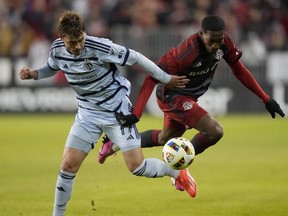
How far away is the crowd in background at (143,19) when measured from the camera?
20.5 metres

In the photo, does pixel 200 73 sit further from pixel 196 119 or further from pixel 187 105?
pixel 196 119

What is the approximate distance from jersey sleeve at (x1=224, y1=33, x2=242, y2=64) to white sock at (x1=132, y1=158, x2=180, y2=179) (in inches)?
64.3

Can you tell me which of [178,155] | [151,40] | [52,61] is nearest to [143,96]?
[178,155]

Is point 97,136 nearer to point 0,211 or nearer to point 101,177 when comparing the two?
point 0,211

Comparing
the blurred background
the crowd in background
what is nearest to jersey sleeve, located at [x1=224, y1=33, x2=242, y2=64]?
the blurred background

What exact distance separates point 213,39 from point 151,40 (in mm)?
11763

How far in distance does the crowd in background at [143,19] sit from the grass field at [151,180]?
2590 mm

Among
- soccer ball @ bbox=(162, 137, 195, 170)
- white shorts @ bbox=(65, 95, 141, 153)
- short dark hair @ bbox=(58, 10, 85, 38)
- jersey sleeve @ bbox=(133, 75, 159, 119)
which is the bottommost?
soccer ball @ bbox=(162, 137, 195, 170)

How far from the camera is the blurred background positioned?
20250 millimetres

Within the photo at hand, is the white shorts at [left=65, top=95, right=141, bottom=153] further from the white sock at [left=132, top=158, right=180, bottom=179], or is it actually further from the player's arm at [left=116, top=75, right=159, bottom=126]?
the white sock at [left=132, top=158, right=180, bottom=179]

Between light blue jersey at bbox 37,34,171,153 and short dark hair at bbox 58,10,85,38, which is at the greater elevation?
short dark hair at bbox 58,10,85,38

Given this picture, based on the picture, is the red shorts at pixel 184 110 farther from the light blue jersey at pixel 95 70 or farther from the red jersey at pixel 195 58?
the light blue jersey at pixel 95 70

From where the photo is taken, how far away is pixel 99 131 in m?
8.57

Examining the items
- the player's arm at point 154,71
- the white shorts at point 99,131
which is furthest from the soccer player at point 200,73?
the white shorts at point 99,131
